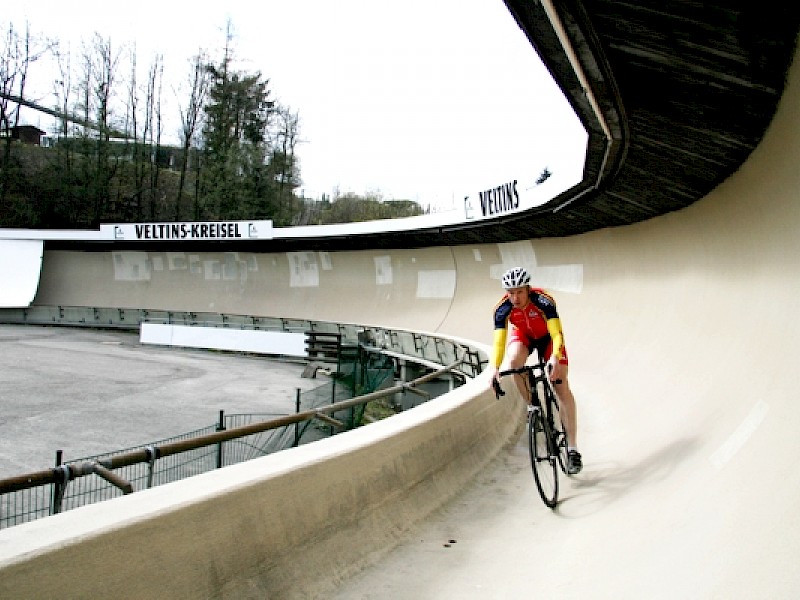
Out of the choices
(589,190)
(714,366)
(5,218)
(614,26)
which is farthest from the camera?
(5,218)

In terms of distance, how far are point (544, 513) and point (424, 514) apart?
0.79 meters

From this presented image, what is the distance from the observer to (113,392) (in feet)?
51.0

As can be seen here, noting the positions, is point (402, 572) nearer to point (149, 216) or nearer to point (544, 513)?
point (544, 513)

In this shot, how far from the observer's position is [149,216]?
55.5 m

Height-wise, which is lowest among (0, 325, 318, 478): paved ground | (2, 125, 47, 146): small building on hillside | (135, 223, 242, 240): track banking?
(0, 325, 318, 478): paved ground

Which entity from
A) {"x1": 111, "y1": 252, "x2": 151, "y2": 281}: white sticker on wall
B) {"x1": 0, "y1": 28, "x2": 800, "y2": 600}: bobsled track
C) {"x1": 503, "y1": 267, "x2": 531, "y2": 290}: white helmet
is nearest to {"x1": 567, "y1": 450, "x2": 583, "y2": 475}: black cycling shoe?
{"x1": 0, "y1": 28, "x2": 800, "y2": 600}: bobsled track

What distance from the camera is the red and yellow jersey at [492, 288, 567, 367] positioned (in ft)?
16.9

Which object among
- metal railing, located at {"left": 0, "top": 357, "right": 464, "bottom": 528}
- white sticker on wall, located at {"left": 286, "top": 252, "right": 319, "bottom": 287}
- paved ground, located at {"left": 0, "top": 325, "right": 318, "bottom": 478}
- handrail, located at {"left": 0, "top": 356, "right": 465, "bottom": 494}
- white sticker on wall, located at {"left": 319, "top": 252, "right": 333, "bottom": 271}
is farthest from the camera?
white sticker on wall, located at {"left": 286, "top": 252, "right": 319, "bottom": 287}

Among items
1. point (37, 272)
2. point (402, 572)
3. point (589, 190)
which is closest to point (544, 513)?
point (402, 572)

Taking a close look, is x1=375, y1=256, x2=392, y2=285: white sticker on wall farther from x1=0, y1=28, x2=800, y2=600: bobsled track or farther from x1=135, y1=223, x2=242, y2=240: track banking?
x1=0, y1=28, x2=800, y2=600: bobsled track

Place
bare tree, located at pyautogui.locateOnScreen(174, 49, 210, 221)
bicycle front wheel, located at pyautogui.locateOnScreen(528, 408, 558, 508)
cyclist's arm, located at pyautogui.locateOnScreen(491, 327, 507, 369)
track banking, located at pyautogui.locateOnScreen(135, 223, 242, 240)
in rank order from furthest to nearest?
bare tree, located at pyautogui.locateOnScreen(174, 49, 210, 221) → track banking, located at pyautogui.locateOnScreen(135, 223, 242, 240) → cyclist's arm, located at pyautogui.locateOnScreen(491, 327, 507, 369) → bicycle front wheel, located at pyautogui.locateOnScreen(528, 408, 558, 508)

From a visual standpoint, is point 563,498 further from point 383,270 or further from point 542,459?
point 383,270

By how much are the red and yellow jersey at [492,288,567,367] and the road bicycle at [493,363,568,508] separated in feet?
0.81

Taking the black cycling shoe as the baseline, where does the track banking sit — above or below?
above
